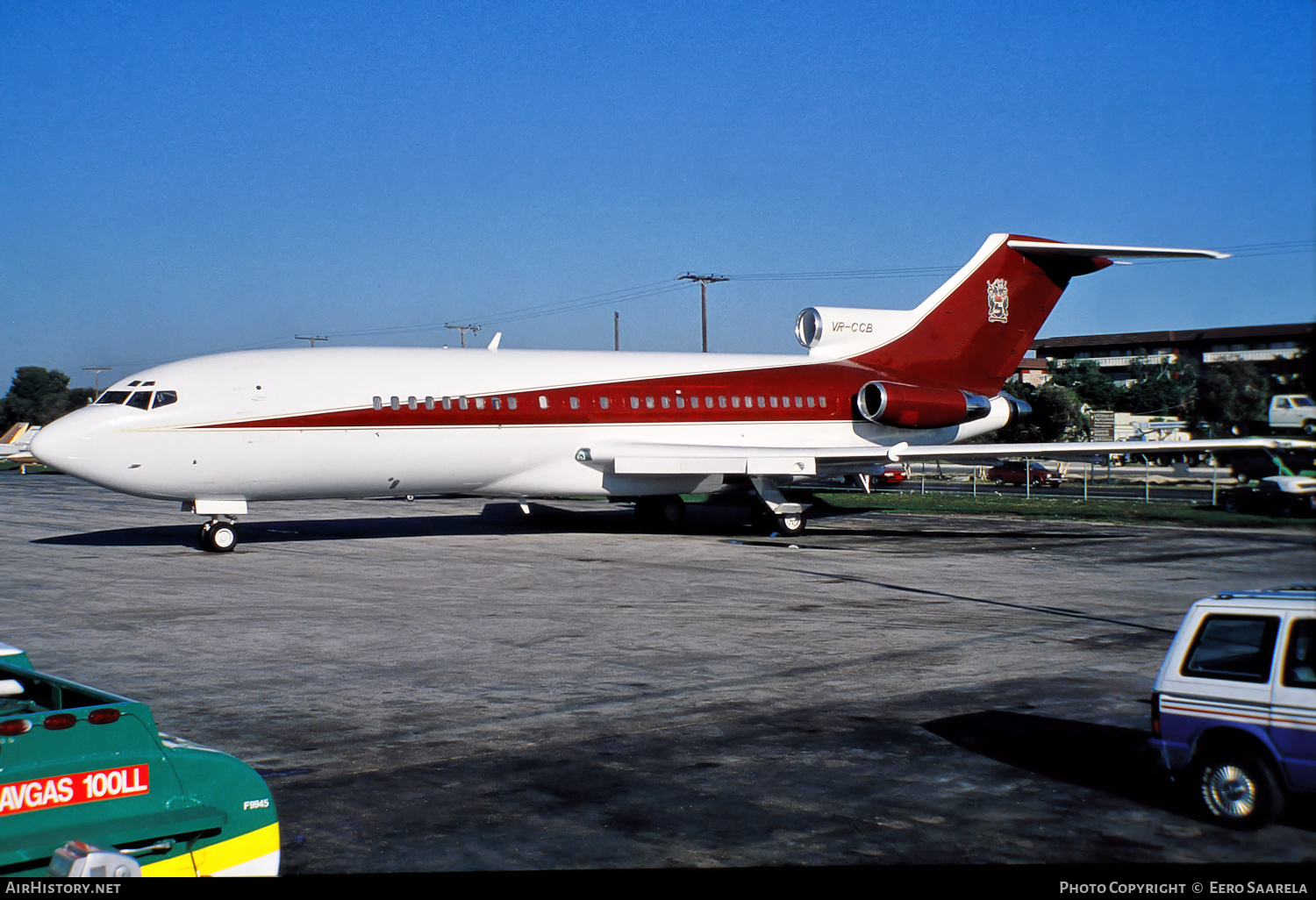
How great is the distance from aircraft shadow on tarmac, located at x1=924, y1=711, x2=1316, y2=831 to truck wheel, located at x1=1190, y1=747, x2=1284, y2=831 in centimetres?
31

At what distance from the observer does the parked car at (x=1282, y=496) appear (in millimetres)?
3459

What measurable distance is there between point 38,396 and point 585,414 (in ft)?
412

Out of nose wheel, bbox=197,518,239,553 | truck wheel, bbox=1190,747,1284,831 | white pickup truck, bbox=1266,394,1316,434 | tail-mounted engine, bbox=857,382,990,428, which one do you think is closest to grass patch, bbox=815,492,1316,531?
tail-mounted engine, bbox=857,382,990,428

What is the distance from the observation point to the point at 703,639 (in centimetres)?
1365

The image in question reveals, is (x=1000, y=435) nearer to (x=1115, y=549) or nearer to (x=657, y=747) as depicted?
(x=1115, y=549)

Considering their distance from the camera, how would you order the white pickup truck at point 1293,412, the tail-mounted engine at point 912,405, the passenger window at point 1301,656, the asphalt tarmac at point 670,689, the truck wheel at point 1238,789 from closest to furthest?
the white pickup truck at point 1293,412
the passenger window at point 1301,656
the truck wheel at point 1238,789
the asphalt tarmac at point 670,689
the tail-mounted engine at point 912,405

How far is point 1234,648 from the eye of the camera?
6492mm

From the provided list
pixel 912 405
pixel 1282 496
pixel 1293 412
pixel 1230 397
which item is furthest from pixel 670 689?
pixel 912 405

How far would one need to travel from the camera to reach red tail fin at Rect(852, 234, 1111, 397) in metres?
31.1

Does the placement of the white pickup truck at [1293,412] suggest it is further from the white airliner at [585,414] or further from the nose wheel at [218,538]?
the nose wheel at [218,538]

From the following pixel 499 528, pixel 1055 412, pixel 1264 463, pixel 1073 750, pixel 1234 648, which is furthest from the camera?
pixel 499 528

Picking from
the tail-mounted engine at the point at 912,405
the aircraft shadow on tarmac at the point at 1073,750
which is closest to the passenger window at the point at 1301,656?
the aircraft shadow on tarmac at the point at 1073,750

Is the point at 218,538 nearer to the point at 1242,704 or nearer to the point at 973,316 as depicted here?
the point at 1242,704

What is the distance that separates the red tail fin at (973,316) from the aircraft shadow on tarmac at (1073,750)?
22053 mm
